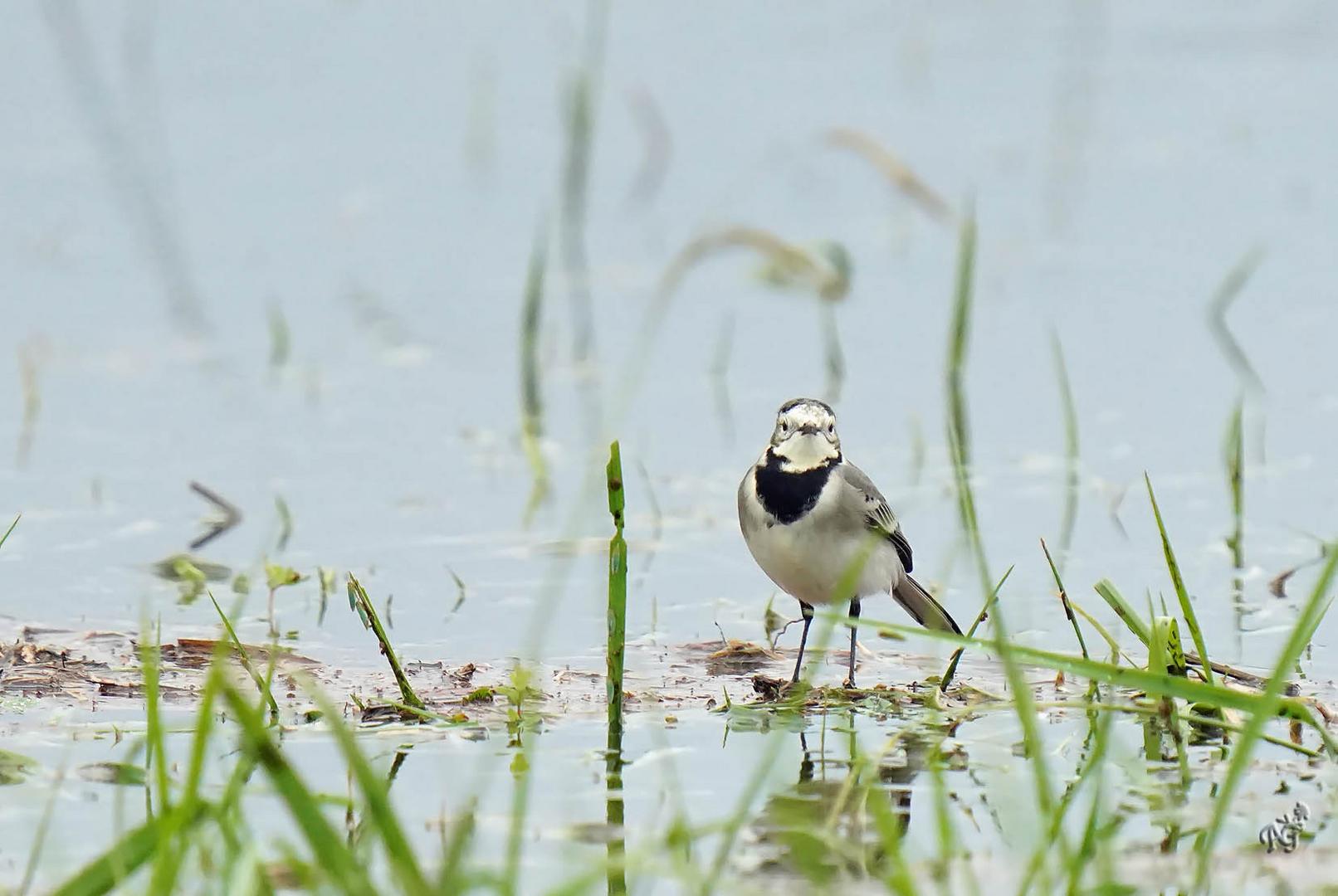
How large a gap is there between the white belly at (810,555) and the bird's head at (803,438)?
0.23 m

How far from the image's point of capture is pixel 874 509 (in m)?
7.34

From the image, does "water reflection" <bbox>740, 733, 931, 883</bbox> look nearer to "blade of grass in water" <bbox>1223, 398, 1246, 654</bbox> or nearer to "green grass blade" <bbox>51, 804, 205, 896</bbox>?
"green grass blade" <bbox>51, 804, 205, 896</bbox>

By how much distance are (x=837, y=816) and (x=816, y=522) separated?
6.57 feet

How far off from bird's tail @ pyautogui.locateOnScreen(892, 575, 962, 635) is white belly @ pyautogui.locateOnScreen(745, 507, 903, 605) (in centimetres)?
28

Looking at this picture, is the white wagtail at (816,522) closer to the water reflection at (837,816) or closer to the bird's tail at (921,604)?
the bird's tail at (921,604)

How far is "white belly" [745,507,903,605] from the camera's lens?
277 inches

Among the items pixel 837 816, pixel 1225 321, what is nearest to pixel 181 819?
pixel 837 816

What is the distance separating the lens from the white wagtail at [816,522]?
7.07 meters

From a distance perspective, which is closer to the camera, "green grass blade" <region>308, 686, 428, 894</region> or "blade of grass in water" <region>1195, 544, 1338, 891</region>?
"green grass blade" <region>308, 686, 428, 894</region>

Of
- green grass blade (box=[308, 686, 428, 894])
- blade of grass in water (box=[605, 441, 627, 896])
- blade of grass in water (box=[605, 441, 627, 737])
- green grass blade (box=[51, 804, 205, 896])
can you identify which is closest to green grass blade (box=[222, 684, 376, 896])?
green grass blade (box=[308, 686, 428, 894])

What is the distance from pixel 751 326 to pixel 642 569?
384 cm

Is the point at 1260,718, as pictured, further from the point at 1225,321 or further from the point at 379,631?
the point at 1225,321

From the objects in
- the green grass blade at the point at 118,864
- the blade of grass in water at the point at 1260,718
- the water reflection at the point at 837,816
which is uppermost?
the blade of grass in water at the point at 1260,718

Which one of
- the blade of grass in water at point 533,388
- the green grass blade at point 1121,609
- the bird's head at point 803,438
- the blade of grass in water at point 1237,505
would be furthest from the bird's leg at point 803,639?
the blade of grass in water at point 533,388
